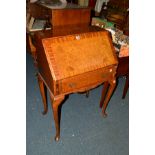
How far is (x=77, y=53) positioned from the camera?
1.51 m

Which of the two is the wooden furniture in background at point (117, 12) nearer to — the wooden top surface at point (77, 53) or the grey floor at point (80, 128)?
the grey floor at point (80, 128)

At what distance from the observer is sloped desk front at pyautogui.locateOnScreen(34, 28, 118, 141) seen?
141cm

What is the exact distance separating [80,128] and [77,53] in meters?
0.91

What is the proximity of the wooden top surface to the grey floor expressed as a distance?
77cm

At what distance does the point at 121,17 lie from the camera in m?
3.38

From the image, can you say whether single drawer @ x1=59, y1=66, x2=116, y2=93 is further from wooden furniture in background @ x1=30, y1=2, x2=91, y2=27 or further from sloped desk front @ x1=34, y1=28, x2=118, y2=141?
wooden furniture in background @ x1=30, y1=2, x2=91, y2=27

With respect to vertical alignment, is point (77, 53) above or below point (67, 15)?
below

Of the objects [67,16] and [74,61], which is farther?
[67,16]

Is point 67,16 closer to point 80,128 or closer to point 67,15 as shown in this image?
point 67,15

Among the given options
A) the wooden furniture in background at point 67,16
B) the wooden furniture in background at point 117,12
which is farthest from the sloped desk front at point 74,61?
the wooden furniture in background at point 117,12

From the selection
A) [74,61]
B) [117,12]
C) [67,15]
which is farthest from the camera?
[117,12]

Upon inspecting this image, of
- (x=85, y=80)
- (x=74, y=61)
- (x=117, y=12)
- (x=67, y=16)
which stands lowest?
(x=85, y=80)

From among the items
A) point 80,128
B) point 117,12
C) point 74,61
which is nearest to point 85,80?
point 74,61
